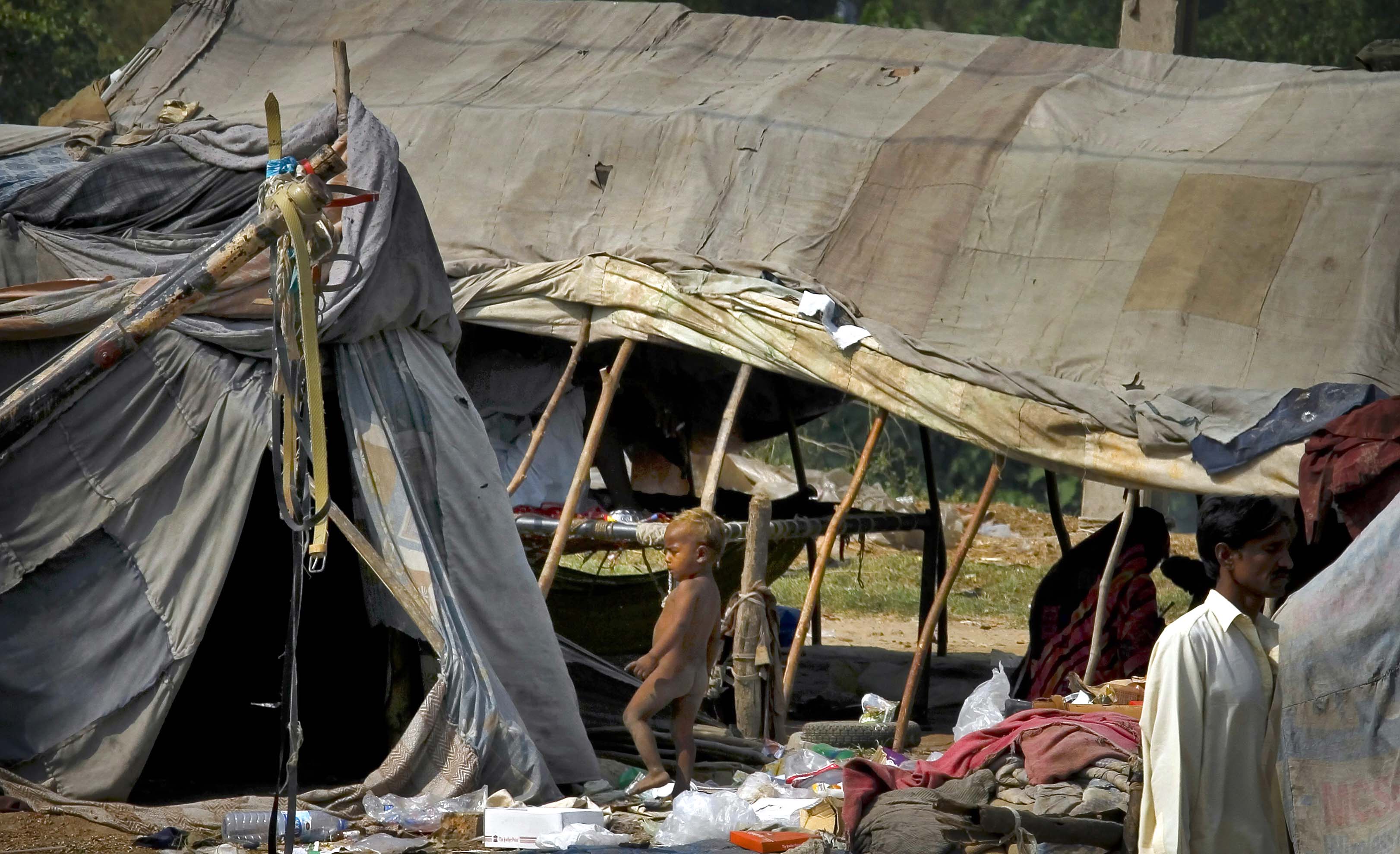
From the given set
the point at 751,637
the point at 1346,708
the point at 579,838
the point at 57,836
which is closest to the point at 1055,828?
the point at 1346,708

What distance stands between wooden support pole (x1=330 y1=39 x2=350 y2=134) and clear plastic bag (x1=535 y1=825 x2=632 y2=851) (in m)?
2.92

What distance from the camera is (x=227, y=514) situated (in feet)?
21.5

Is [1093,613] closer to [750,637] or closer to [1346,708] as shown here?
[750,637]

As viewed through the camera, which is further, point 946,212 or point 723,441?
point 946,212

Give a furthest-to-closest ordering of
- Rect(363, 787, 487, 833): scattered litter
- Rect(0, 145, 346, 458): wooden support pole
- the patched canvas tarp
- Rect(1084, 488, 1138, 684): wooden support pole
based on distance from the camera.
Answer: Rect(1084, 488, 1138, 684): wooden support pole < Rect(363, 787, 487, 833): scattered litter < Rect(0, 145, 346, 458): wooden support pole < the patched canvas tarp

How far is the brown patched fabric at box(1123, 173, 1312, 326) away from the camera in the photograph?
8188 millimetres

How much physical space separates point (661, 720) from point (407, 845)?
7.71ft

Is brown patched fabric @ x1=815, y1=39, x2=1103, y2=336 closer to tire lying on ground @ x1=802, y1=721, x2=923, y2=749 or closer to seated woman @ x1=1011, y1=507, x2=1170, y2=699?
seated woman @ x1=1011, y1=507, x2=1170, y2=699

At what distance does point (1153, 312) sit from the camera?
820cm

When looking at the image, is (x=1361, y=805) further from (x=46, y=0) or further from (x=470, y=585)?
(x=46, y=0)

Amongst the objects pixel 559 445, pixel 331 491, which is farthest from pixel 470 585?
pixel 559 445

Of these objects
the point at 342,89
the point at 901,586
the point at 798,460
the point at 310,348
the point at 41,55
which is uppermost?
the point at 41,55

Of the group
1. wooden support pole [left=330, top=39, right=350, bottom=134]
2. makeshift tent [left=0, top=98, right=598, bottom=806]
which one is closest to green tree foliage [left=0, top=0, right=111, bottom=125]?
makeshift tent [left=0, top=98, right=598, bottom=806]

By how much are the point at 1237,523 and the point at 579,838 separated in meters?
3.10
